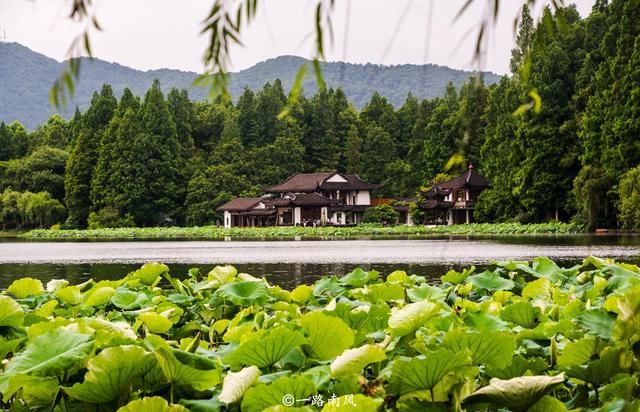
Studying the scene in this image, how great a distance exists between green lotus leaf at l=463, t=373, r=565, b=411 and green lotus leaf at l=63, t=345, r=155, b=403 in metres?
0.66

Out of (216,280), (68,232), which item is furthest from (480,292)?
(68,232)

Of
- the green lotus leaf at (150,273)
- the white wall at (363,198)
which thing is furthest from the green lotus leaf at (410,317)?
the white wall at (363,198)

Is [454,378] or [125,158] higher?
[125,158]

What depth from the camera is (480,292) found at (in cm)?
346

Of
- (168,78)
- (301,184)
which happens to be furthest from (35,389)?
(168,78)

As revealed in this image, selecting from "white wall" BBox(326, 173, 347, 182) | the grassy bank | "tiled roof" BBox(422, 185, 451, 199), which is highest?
"white wall" BBox(326, 173, 347, 182)

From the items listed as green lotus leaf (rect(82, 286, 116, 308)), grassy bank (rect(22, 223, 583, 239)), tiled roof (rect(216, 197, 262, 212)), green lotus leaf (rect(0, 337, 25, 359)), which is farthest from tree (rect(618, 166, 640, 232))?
tiled roof (rect(216, 197, 262, 212))

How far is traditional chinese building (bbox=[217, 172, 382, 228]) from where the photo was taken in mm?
52281

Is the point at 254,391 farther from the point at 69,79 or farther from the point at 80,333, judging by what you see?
the point at 69,79

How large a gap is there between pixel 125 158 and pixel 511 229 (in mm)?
27780

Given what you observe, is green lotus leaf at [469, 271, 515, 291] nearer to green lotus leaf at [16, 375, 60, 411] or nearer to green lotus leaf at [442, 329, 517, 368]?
green lotus leaf at [442, 329, 517, 368]

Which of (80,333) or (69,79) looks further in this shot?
(80,333)

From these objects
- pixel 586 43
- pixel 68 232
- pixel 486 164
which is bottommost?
pixel 68 232

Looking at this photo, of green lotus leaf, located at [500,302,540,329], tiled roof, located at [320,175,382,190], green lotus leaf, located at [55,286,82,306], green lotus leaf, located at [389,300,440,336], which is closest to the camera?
green lotus leaf, located at [389,300,440,336]
